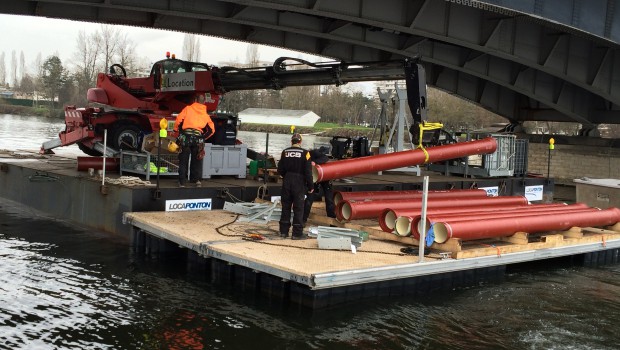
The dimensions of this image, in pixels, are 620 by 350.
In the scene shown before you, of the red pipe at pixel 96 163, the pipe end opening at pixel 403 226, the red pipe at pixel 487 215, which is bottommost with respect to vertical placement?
the pipe end opening at pixel 403 226

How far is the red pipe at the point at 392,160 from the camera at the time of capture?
12.6 metres

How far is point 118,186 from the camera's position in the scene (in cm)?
1313

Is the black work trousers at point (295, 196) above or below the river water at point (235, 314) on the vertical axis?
above

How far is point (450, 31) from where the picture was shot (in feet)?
73.8

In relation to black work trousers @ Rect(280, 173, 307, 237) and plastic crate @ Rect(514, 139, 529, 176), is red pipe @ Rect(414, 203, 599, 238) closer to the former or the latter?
black work trousers @ Rect(280, 173, 307, 237)

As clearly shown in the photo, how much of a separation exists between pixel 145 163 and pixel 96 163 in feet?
7.05

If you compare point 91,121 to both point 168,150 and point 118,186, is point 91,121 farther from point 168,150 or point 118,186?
point 118,186

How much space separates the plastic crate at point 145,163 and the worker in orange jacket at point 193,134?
0.76m

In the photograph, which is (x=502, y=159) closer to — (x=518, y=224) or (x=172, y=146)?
(x=518, y=224)

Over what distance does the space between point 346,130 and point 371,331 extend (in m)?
74.6

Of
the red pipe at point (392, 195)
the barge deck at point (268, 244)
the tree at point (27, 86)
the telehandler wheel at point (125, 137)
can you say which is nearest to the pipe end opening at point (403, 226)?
the barge deck at point (268, 244)

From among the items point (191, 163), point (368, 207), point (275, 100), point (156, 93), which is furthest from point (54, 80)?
point (368, 207)

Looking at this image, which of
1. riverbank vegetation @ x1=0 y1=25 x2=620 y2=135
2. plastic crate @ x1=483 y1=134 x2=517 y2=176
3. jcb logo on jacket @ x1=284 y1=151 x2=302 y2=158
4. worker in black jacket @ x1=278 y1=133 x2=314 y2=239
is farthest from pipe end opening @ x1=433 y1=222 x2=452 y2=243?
riverbank vegetation @ x1=0 y1=25 x2=620 y2=135

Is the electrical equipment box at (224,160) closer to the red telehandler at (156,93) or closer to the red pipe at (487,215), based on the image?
the red telehandler at (156,93)
